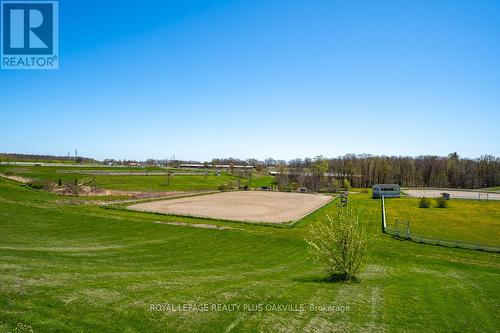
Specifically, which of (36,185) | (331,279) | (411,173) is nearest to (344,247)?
Answer: (331,279)

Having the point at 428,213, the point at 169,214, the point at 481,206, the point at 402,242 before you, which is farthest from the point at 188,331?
the point at 481,206

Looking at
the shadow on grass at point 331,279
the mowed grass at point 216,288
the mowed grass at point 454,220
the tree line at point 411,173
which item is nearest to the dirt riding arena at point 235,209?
the mowed grass at point 454,220

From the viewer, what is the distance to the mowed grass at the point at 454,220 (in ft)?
149

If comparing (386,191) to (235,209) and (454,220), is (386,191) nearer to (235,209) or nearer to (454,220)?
(454,220)

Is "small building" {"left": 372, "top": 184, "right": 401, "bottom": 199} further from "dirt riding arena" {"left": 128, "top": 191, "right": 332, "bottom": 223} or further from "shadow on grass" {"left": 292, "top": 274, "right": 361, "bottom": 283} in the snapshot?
"shadow on grass" {"left": 292, "top": 274, "right": 361, "bottom": 283}

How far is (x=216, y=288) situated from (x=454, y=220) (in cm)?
5834

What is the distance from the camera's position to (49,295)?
38.4ft

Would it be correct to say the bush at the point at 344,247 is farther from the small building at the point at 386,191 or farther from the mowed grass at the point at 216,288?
the small building at the point at 386,191

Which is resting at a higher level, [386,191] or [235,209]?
[386,191]

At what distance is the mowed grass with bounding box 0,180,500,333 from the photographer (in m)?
11.0

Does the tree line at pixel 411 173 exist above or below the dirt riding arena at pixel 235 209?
above

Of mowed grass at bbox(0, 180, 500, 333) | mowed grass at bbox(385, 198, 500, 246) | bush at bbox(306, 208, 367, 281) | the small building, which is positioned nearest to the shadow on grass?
bush at bbox(306, 208, 367, 281)

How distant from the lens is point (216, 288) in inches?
607

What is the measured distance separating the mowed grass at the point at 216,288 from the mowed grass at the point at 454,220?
43.7ft
